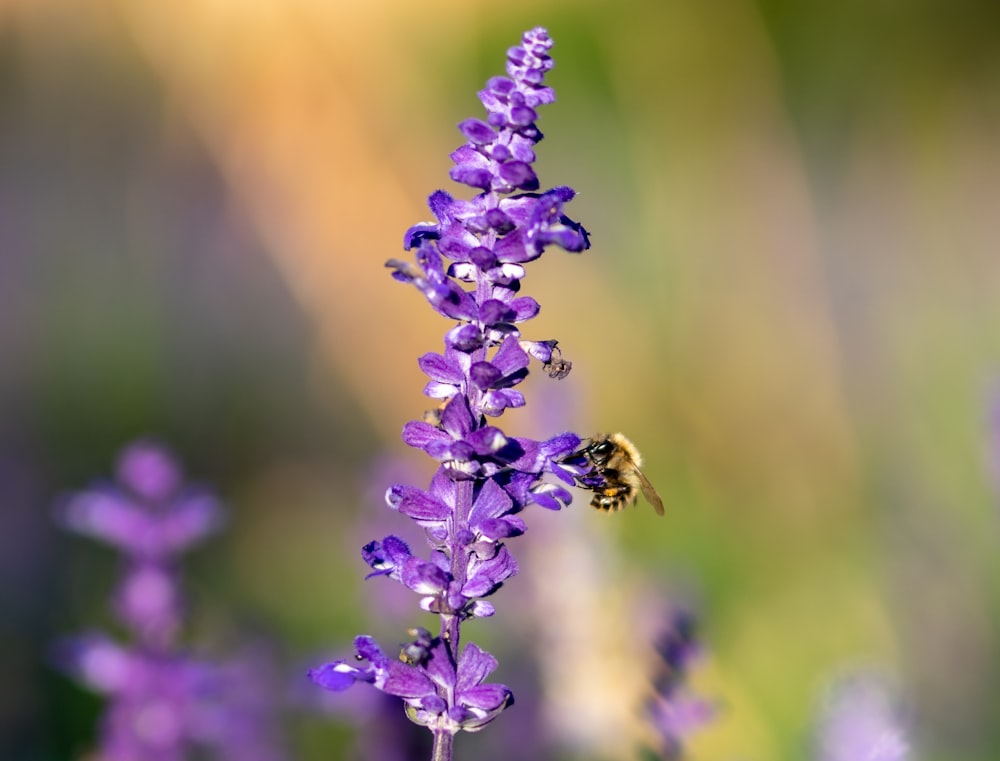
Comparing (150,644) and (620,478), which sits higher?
(620,478)

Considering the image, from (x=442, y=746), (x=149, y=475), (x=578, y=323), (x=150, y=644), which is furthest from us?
(x=578, y=323)

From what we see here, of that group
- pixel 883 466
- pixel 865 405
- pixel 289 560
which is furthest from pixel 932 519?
pixel 289 560

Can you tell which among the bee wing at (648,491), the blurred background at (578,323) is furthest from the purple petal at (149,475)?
the bee wing at (648,491)

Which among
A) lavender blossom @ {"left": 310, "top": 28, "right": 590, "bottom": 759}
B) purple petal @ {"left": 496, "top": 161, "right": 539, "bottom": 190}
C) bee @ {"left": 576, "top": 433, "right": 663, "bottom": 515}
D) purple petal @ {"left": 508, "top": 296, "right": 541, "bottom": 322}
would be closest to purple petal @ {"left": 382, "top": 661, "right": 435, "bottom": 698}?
lavender blossom @ {"left": 310, "top": 28, "right": 590, "bottom": 759}

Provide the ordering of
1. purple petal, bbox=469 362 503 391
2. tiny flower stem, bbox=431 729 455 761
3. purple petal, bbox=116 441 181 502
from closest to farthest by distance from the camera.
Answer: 1. tiny flower stem, bbox=431 729 455 761
2. purple petal, bbox=469 362 503 391
3. purple petal, bbox=116 441 181 502

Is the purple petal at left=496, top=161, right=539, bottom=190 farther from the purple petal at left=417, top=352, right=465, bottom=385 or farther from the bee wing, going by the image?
the bee wing

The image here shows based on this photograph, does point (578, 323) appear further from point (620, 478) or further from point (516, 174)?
point (516, 174)

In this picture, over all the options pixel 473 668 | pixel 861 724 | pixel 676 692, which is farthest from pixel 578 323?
pixel 473 668
